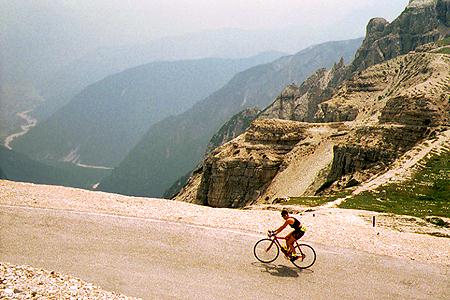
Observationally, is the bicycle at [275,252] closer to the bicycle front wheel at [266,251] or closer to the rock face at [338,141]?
the bicycle front wheel at [266,251]

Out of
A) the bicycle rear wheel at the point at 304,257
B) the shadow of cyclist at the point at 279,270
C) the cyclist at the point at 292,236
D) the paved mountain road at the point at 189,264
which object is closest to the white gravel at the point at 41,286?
the paved mountain road at the point at 189,264

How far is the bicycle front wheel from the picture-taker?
1911 cm

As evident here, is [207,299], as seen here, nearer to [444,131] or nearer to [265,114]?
[444,131]

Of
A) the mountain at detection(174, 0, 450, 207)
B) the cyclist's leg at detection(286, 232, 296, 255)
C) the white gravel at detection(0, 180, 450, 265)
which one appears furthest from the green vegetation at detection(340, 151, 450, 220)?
the cyclist's leg at detection(286, 232, 296, 255)

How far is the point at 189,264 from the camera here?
18.0m

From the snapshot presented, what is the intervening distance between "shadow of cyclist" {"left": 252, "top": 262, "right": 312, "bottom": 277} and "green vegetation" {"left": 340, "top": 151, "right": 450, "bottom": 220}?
20.3 metres

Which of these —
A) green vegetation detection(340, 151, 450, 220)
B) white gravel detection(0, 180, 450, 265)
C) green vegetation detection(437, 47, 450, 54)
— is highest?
green vegetation detection(437, 47, 450, 54)

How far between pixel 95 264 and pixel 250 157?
7125 cm

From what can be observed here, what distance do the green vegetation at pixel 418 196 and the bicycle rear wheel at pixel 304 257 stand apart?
18504 millimetres

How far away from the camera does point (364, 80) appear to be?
125375 mm

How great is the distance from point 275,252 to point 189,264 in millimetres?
4276

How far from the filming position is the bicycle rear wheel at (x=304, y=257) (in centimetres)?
1884

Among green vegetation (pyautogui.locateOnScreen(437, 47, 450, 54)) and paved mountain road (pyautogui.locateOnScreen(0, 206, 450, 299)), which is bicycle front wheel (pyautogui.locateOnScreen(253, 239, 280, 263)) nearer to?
paved mountain road (pyautogui.locateOnScreen(0, 206, 450, 299))

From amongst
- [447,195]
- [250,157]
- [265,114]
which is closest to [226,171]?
[250,157]
